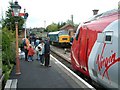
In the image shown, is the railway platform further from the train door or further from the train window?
the train window

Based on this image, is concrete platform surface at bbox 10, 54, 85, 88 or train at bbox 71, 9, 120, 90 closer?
train at bbox 71, 9, 120, 90

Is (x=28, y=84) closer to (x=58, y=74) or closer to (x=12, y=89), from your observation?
(x=12, y=89)

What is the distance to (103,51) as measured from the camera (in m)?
9.69

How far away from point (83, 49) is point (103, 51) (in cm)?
283

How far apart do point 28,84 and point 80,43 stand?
11.4 feet

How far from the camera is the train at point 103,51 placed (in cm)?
867

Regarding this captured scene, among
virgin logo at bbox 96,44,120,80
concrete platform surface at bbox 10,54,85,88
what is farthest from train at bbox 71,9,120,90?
concrete platform surface at bbox 10,54,85,88

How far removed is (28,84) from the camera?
1109 cm

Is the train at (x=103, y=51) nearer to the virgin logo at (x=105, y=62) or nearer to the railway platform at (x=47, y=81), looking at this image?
the virgin logo at (x=105, y=62)

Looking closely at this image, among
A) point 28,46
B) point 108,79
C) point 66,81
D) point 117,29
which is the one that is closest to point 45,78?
point 66,81

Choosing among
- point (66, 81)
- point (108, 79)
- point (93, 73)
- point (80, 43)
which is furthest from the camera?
point (80, 43)

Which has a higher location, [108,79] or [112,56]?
[112,56]

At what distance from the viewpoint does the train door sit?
12.1 m

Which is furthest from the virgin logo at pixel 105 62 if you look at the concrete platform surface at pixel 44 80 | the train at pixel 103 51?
the concrete platform surface at pixel 44 80
